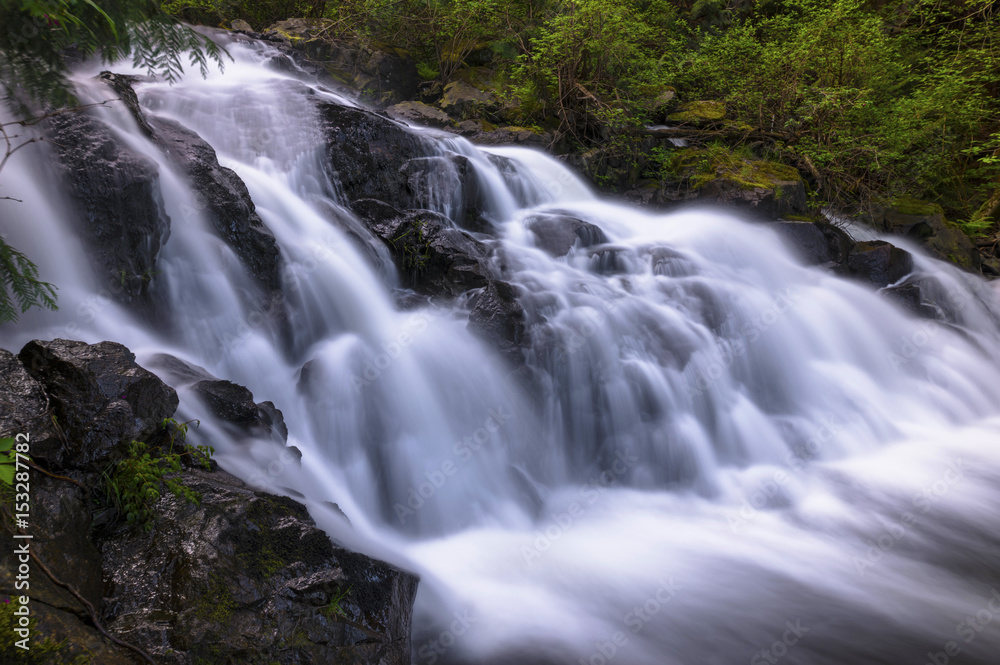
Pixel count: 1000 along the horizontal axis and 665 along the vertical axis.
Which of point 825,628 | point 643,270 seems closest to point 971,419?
point 643,270

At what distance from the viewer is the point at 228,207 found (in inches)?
202

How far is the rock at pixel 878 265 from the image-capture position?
30.4 feet

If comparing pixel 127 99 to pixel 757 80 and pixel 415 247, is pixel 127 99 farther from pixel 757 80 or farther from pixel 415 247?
pixel 757 80

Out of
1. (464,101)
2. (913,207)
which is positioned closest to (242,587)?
(464,101)

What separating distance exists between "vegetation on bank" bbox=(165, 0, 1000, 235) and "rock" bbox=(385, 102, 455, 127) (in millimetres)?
1636

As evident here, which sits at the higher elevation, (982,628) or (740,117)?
(740,117)

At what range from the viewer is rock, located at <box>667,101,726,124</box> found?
1217 centimetres

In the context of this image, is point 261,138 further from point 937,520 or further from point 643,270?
point 937,520

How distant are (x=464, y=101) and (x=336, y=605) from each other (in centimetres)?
1142

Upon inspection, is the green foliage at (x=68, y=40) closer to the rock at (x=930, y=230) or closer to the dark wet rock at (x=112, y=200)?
the dark wet rock at (x=112, y=200)

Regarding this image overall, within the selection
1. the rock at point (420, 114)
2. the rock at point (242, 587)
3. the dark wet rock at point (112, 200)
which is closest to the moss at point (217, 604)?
the rock at point (242, 587)

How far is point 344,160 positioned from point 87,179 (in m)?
3.41

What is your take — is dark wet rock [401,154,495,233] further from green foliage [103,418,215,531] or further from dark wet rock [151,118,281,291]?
green foliage [103,418,215,531]

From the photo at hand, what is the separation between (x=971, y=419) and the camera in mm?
7102
